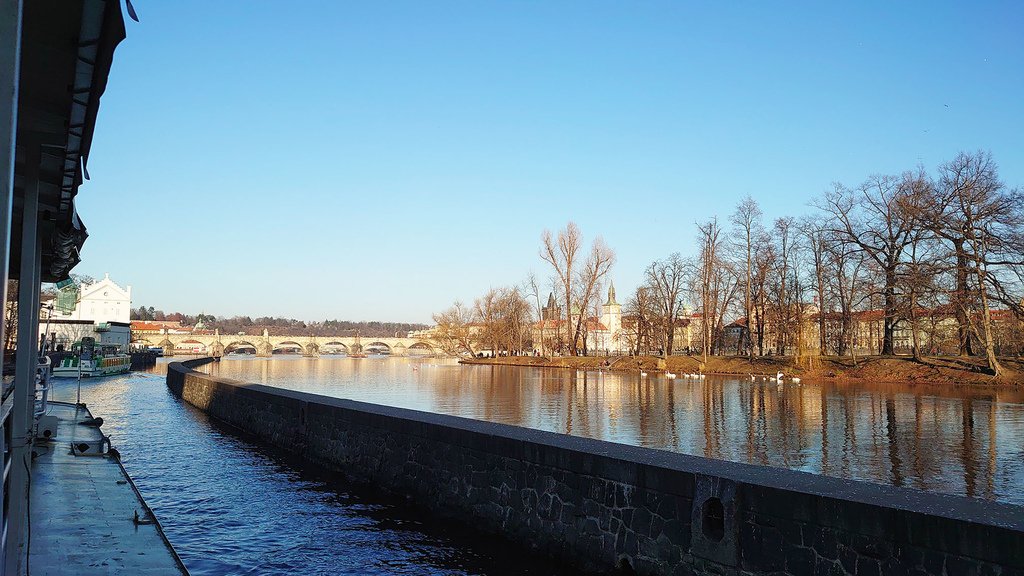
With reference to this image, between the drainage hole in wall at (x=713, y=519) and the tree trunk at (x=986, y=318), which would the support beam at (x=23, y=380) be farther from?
the tree trunk at (x=986, y=318)

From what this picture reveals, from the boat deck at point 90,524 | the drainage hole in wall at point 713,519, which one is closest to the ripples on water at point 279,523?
the boat deck at point 90,524

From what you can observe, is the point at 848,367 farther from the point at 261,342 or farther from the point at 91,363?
the point at 261,342

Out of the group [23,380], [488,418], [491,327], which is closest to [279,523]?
[23,380]

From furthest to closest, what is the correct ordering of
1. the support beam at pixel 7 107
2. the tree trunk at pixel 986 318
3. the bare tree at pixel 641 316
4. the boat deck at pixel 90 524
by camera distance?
the bare tree at pixel 641 316, the tree trunk at pixel 986 318, the boat deck at pixel 90 524, the support beam at pixel 7 107

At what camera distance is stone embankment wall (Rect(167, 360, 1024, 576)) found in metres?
5.79

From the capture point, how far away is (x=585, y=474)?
8.93 metres

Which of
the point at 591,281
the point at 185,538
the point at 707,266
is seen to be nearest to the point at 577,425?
the point at 185,538

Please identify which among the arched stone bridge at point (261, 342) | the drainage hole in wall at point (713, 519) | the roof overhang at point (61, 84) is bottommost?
the arched stone bridge at point (261, 342)

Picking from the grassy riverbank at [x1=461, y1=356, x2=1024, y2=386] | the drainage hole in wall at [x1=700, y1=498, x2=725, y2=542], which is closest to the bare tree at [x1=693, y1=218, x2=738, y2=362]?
the grassy riverbank at [x1=461, y1=356, x2=1024, y2=386]

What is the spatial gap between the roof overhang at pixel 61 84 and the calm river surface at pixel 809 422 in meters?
14.1

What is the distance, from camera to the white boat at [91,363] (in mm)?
49000

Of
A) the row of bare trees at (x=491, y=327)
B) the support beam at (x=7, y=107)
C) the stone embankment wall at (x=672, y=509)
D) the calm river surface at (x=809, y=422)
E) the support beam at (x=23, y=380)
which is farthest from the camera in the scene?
the row of bare trees at (x=491, y=327)

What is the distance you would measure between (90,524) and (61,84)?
677 cm

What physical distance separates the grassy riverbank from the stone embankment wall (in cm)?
3909
